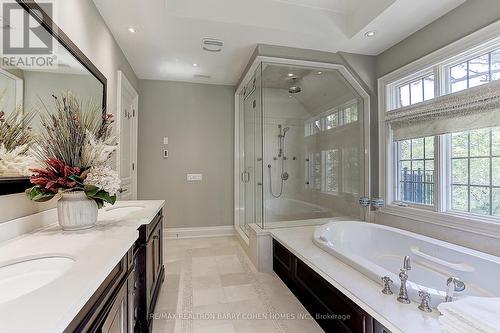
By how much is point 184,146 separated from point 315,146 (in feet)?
6.90

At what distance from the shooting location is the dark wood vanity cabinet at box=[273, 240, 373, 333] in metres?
1.39

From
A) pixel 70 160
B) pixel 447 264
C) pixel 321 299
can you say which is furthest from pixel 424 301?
pixel 70 160

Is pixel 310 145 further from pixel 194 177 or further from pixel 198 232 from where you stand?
pixel 198 232

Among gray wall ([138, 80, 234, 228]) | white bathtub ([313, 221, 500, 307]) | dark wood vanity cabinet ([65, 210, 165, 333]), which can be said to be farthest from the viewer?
gray wall ([138, 80, 234, 228])

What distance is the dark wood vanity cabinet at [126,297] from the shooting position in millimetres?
766

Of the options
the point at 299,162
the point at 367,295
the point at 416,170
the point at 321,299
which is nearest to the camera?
the point at 367,295

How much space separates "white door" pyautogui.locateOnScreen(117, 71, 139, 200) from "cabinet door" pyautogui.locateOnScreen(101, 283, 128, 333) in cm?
182

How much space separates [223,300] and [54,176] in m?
1.64

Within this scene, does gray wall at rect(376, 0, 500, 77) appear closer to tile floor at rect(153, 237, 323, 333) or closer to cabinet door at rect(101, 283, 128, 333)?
tile floor at rect(153, 237, 323, 333)

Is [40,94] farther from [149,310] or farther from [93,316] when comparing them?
[149,310]

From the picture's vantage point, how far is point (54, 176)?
1.19 m

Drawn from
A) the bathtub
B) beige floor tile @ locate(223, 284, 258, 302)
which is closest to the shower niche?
the bathtub

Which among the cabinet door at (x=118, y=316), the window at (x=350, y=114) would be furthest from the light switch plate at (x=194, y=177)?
the cabinet door at (x=118, y=316)

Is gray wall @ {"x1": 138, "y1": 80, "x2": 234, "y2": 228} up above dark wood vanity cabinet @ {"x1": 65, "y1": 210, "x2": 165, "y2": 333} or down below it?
above
